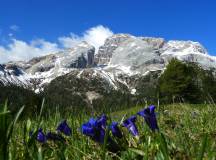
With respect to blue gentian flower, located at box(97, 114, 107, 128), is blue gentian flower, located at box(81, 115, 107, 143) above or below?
below

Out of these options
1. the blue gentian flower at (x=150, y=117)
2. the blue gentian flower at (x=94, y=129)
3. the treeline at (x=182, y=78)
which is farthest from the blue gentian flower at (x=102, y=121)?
the treeline at (x=182, y=78)

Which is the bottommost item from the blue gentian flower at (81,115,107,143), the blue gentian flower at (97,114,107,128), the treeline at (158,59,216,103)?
the blue gentian flower at (81,115,107,143)

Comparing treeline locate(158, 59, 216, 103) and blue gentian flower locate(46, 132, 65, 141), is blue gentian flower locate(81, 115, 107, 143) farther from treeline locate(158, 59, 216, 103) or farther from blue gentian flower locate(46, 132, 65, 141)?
treeline locate(158, 59, 216, 103)

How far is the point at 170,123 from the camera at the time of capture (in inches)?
194

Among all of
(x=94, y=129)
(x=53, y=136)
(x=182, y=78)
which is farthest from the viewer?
(x=182, y=78)

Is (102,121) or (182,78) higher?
(182,78)

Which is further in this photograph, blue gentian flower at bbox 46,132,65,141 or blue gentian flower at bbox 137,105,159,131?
blue gentian flower at bbox 46,132,65,141

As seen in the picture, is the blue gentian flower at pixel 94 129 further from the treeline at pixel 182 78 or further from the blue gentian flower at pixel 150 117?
the treeline at pixel 182 78

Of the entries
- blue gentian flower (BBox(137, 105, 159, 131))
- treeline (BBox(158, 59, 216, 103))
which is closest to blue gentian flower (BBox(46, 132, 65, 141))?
blue gentian flower (BBox(137, 105, 159, 131))

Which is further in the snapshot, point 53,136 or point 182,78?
point 182,78

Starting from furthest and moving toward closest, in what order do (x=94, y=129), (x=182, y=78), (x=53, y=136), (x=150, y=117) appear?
1. (x=182, y=78)
2. (x=53, y=136)
3. (x=150, y=117)
4. (x=94, y=129)

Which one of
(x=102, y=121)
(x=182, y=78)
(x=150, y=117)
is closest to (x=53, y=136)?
(x=102, y=121)

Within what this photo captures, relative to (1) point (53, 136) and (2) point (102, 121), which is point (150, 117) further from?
(1) point (53, 136)

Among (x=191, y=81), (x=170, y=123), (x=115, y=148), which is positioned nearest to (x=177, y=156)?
(x=115, y=148)
